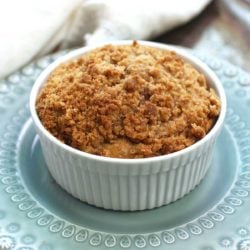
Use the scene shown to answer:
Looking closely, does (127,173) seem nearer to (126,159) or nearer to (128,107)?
(126,159)

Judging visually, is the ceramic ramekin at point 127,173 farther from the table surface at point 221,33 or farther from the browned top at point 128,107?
the table surface at point 221,33

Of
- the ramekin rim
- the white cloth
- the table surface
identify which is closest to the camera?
the ramekin rim

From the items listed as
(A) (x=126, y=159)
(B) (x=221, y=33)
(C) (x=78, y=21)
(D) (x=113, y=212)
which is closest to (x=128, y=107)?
(A) (x=126, y=159)

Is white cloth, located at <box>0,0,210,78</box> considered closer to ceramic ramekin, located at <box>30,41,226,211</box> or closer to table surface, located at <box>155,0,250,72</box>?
table surface, located at <box>155,0,250,72</box>

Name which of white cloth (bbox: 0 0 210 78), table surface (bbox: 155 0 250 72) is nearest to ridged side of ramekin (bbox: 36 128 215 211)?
white cloth (bbox: 0 0 210 78)

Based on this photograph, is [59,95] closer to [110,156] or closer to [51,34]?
[110,156]

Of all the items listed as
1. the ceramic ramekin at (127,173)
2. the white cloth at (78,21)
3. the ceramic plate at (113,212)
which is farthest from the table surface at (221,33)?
the ceramic ramekin at (127,173)
